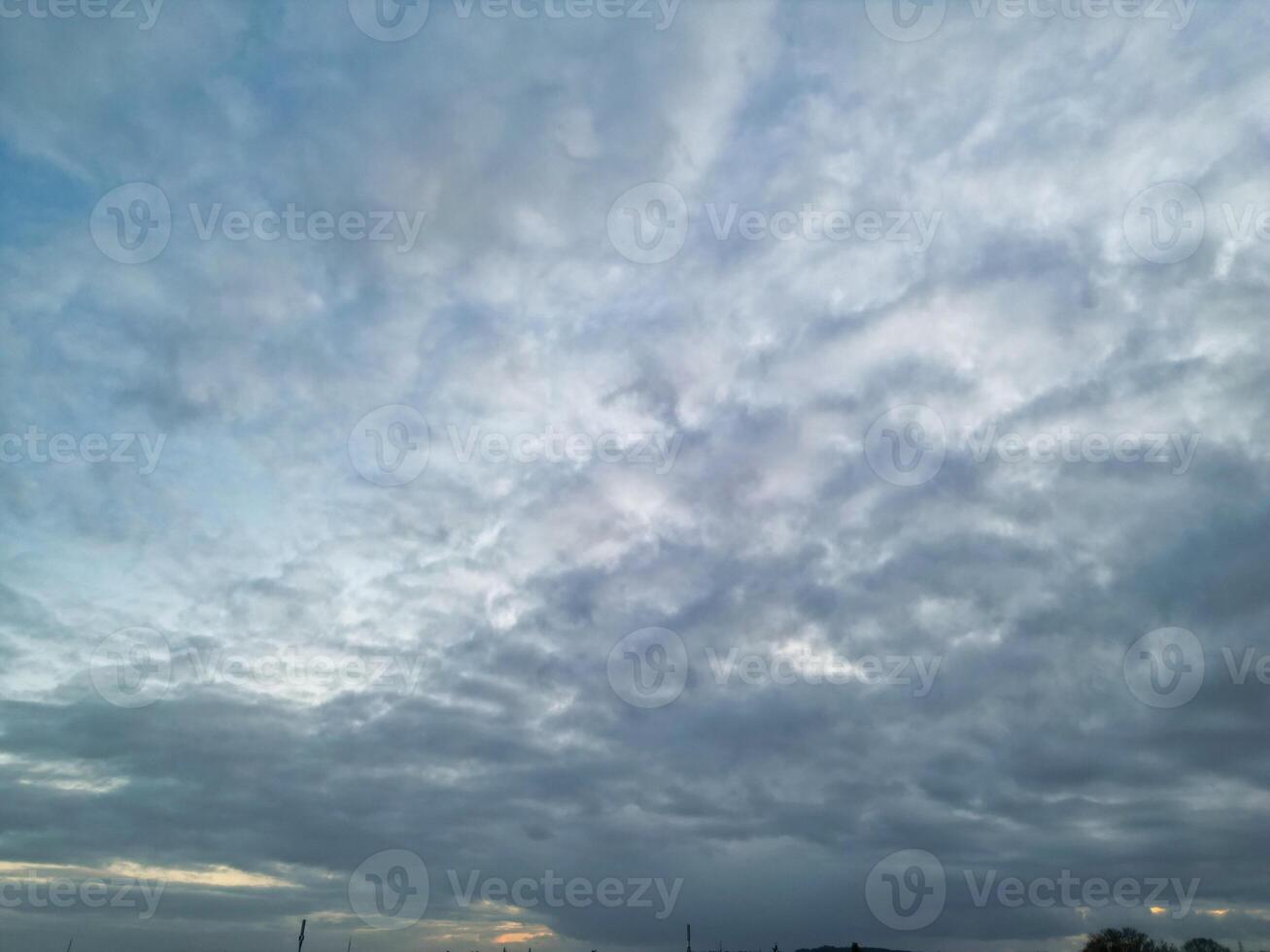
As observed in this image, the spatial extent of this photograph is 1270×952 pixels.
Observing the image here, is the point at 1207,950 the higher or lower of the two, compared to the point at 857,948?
lower

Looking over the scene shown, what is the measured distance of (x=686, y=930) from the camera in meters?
109

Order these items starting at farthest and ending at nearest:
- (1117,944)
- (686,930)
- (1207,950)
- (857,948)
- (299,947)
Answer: (1207,950) < (1117,944) < (686,930) < (299,947) < (857,948)

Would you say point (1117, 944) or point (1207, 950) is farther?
point (1207, 950)

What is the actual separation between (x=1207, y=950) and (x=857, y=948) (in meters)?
97.4

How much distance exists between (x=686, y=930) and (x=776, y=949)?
41.7 ft

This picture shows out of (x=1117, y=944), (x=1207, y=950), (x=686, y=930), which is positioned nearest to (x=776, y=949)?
(x=686, y=930)

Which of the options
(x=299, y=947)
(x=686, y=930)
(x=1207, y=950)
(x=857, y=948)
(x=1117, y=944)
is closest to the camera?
(x=857, y=948)

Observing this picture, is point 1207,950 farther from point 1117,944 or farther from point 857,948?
point 857,948

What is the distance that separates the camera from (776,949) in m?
103

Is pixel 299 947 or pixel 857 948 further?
pixel 299 947

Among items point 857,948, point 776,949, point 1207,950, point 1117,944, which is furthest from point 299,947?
point 1207,950

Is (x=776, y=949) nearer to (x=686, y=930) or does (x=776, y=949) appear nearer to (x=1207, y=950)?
(x=686, y=930)

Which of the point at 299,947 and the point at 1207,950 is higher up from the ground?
the point at 299,947

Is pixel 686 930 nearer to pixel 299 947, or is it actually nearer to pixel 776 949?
pixel 776 949
